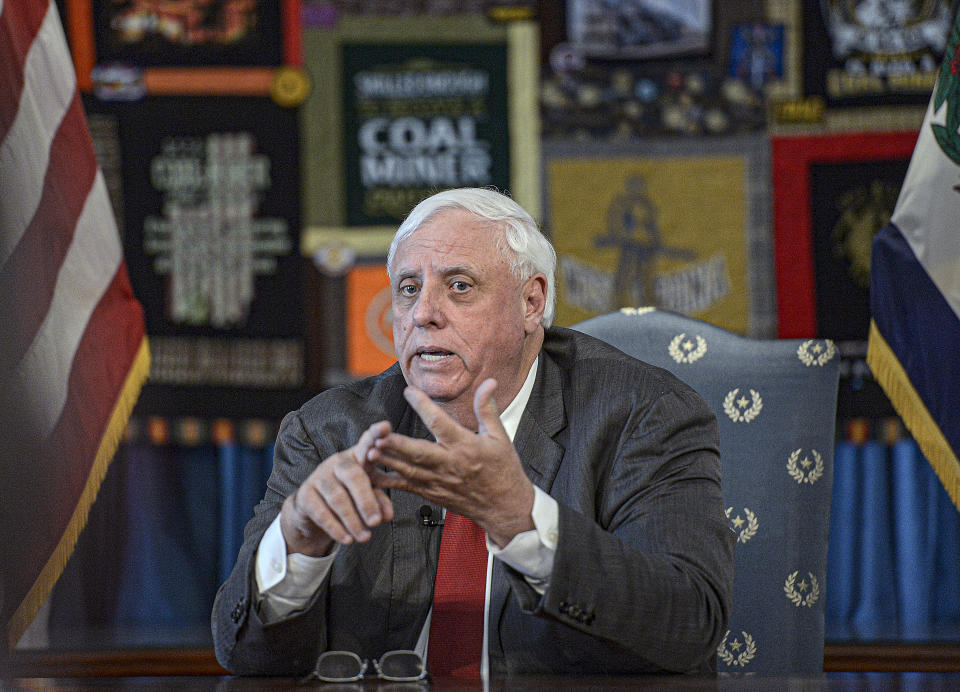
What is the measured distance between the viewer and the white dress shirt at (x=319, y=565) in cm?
139

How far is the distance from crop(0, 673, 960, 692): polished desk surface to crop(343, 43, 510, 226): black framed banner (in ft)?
8.00

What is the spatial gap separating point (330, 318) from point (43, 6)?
1298 millimetres

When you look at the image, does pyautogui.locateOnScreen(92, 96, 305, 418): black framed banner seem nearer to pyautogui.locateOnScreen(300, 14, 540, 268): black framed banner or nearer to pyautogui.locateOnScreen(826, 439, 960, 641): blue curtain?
pyautogui.locateOnScreen(300, 14, 540, 268): black framed banner

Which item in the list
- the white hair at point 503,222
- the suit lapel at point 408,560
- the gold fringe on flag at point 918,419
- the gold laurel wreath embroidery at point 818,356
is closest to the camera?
the suit lapel at point 408,560

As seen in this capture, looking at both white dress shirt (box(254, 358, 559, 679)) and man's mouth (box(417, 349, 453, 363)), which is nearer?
white dress shirt (box(254, 358, 559, 679))

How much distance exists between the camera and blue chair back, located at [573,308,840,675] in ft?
6.10

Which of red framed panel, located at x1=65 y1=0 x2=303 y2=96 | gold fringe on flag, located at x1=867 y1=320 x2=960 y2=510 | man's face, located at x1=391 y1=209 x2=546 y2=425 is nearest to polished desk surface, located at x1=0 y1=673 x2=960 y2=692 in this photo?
man's face, located at x1=391 y1=209 x2=546 y2=425

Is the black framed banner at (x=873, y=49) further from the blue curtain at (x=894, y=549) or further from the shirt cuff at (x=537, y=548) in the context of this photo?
the shirt cuff at (x=537, y=548)

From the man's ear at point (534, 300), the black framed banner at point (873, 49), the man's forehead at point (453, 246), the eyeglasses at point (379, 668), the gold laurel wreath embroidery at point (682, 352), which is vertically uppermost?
the black framed banner at point (873, 49)

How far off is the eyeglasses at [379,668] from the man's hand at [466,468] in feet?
0.62

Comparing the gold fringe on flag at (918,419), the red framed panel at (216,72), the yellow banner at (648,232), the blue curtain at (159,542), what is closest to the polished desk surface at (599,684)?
the gold fringe on flag at (918,419)

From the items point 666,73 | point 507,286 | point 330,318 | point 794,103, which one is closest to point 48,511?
point 330,318

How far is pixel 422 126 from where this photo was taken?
142 inches

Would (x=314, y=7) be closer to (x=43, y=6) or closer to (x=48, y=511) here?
(x=43, y=6)
